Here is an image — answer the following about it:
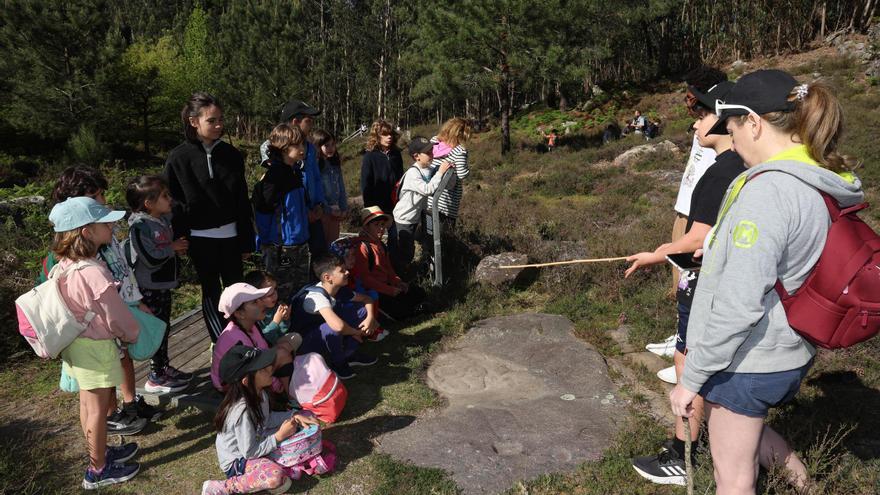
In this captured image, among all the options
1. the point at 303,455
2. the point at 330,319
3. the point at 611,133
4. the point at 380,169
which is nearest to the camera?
the point at 303,455

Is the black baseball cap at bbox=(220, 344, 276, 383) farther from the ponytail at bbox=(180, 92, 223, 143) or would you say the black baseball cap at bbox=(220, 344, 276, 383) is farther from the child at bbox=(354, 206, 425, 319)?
the child at bbox=(354, 206, 425, 319)

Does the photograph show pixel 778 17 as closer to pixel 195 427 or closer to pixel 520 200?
pixel 520 200

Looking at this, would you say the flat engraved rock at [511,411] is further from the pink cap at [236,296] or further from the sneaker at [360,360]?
the pink cap at [236,296]

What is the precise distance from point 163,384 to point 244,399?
150cm

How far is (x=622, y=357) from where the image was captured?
4992 mm

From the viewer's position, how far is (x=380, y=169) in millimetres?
6578

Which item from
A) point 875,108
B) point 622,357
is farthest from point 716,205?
point 875,108

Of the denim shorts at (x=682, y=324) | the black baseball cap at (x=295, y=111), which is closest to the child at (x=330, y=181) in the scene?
the black baseball cap at (x=295, y=111)

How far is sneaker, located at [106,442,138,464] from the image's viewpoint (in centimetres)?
361

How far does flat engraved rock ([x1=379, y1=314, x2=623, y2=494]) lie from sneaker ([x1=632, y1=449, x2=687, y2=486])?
1.02 feet

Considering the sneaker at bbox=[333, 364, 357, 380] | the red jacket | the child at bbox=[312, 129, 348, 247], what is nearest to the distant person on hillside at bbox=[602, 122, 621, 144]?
the child at bbox=[312, 129, 348, 247]

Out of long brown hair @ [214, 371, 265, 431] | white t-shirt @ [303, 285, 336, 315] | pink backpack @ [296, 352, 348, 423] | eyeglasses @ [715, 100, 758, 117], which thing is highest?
eyeglasses @ [715, 100, 758, 117]

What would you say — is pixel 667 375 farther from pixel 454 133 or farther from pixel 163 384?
pixel 163 384

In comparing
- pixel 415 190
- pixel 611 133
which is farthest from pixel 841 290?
pixel 611 133
